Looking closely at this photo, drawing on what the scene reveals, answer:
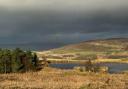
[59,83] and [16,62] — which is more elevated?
[16,62]

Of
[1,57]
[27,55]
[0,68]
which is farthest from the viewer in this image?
[27,55]

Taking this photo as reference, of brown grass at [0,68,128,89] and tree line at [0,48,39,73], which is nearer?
brown grass at [0,68,128,89]

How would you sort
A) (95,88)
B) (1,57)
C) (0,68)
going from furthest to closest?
(1,57) → (0,68) → (95,88)

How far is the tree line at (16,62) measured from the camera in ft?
315

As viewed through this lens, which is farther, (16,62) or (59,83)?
(16,62)

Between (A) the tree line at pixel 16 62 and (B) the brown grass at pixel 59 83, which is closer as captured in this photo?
(B) the brown grass at pixel 59 83

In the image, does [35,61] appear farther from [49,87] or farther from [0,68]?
[49,87]

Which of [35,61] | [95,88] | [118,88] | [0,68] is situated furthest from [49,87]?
[35,61]

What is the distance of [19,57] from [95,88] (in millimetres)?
68554

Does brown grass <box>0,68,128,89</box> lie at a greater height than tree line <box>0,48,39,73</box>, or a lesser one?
lesser

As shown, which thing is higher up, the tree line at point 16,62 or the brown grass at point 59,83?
the tree line at point 16,62

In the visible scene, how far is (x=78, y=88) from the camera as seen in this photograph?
1407 inches

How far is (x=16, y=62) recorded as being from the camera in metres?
98.3

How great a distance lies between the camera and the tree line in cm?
9614
